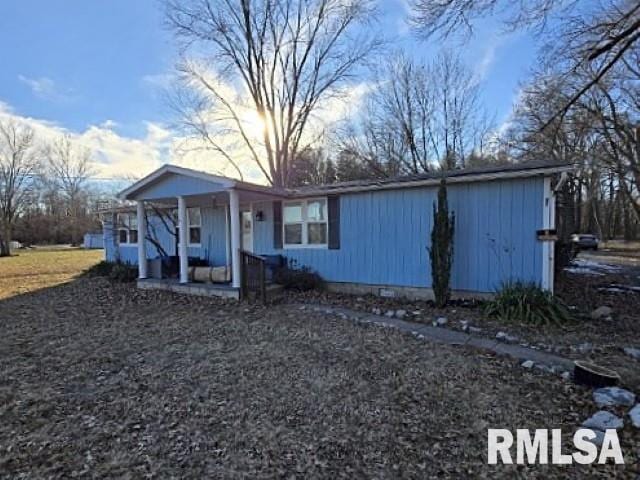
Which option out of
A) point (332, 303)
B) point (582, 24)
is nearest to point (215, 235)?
point (332, 303)

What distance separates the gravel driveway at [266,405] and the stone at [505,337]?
87 cm

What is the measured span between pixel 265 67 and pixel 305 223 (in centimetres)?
1376

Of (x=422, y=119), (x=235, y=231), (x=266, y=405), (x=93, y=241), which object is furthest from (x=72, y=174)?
(x=266, y=405)

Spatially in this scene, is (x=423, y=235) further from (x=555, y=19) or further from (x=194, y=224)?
(x=194, y=224)

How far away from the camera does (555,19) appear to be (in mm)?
8289

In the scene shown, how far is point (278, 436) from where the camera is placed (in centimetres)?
294

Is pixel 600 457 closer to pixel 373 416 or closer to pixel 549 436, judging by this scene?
pixel 549 436

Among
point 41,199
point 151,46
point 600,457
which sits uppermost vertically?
point 151,46

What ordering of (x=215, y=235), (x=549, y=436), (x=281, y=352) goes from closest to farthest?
(x=549, y=436), (x=281, y=352), (x=215, y=235)

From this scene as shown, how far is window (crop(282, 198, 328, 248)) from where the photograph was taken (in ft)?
30.3

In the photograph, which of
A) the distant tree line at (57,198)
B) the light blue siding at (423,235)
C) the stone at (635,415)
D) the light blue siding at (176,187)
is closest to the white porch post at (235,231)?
the light blue siding at (176,187)

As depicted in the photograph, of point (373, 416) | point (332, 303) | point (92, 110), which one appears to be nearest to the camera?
point (373, 416)

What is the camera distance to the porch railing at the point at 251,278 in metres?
7.99

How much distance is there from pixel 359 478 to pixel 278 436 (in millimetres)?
778
